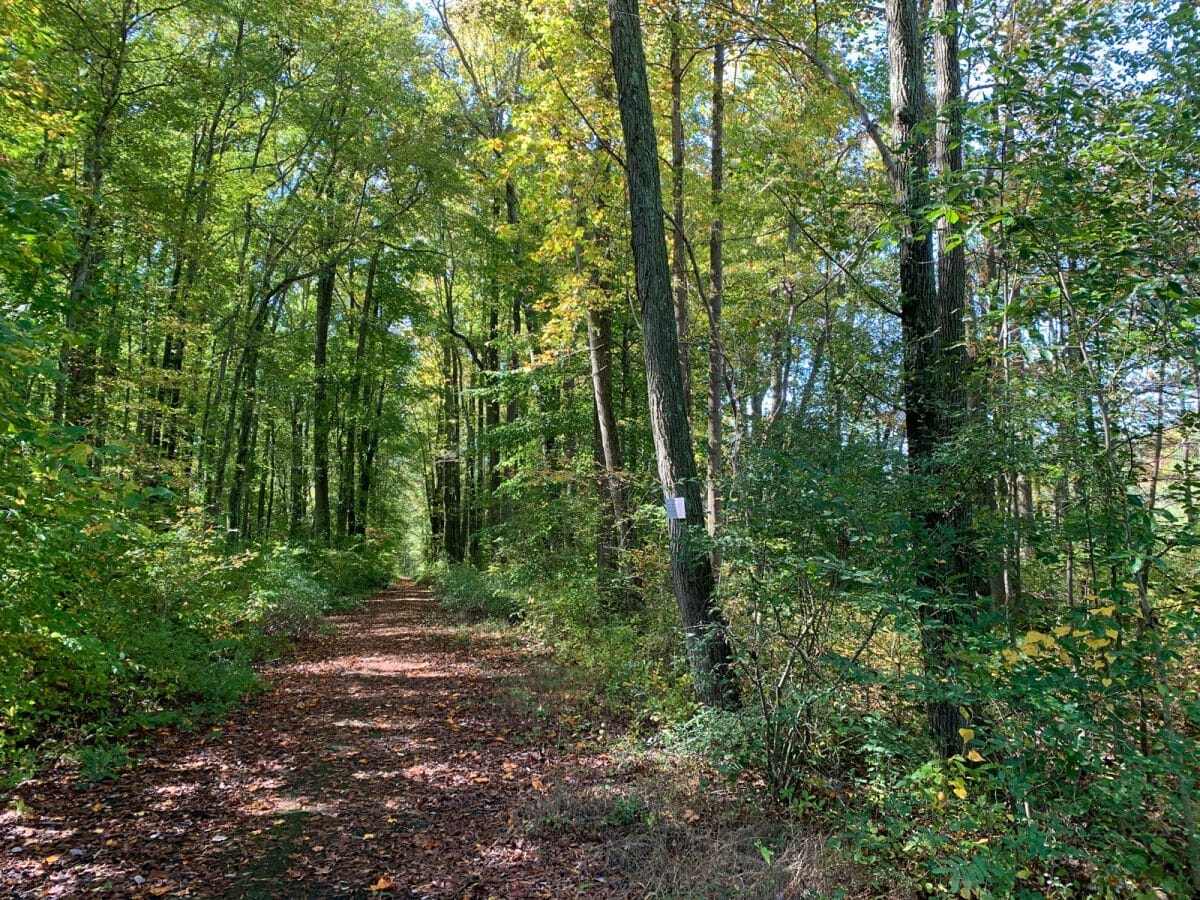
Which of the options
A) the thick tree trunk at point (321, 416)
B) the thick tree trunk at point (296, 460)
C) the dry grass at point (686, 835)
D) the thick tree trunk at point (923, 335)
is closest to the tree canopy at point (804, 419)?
the thick tree trunk at point (923, 335)

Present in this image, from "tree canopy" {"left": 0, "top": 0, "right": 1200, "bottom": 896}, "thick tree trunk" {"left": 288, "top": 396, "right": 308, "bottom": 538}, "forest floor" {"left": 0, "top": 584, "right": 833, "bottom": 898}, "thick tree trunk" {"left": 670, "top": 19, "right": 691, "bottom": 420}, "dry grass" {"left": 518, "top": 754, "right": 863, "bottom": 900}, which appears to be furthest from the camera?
"thick tree trunk" {"left": 288, "top": 396, "right": 308, "bottom": 538}

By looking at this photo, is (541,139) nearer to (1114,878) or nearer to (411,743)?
(411,743)

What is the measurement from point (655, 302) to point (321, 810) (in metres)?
5.04

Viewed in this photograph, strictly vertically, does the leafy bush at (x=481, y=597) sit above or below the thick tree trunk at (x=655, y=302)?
below

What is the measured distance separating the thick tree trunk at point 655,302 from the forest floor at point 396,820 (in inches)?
67.1

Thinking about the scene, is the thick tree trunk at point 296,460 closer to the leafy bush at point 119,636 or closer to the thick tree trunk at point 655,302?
the leafy bush at point 119,636

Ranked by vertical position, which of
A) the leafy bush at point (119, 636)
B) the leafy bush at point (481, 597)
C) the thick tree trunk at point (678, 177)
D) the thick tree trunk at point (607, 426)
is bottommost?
the leafy bush at point (481, 597)

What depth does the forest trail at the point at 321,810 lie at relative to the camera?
12.0 ft

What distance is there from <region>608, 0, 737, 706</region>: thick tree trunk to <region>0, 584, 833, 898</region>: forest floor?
5.59 feet

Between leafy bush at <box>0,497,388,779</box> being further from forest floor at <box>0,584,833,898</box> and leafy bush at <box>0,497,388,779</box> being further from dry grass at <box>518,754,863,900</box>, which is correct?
dry grass at <box>518,754,863,900</box>

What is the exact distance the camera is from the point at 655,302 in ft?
19.5

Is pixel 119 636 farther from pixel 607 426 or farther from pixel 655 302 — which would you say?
pixel 607 426

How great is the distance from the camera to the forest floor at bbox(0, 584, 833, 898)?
362 centimetres

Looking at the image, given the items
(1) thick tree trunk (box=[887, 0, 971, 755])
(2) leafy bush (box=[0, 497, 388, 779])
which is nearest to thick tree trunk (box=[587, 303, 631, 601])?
(1) thick tree trunk (box=[887, 0, 971, 755])
